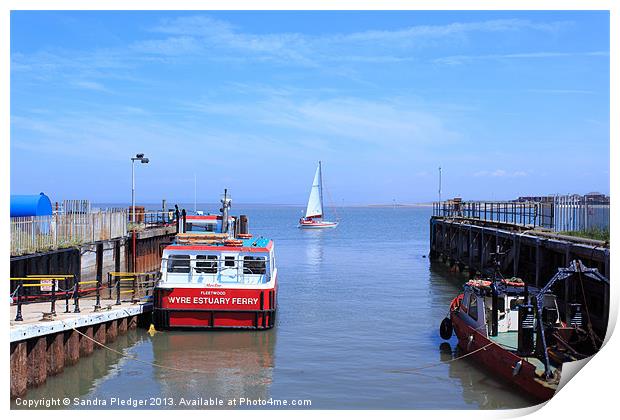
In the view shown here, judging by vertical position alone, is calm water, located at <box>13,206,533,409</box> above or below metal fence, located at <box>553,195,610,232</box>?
below

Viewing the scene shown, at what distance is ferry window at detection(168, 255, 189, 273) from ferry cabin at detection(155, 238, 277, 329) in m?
0.05

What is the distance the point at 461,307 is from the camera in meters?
23.6

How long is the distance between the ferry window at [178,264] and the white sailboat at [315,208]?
95159mm

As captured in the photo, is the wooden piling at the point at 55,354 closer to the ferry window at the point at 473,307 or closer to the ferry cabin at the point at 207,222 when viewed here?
the ferry window at the point at 473,307

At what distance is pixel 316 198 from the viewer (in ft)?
409

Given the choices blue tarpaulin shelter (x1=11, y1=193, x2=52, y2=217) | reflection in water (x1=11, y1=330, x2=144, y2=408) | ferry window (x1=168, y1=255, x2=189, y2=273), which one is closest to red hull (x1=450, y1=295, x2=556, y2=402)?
ferry window (x1=168, y1=255, x2=189, y2=273)

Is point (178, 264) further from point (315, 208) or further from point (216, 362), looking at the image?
point (315, 208)

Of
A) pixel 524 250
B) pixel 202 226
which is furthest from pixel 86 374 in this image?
pixel 524 250

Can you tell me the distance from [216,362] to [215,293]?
310cm

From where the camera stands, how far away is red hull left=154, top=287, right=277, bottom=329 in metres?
23.9

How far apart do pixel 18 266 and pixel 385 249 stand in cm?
5151

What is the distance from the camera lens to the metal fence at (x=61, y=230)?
24.0 meters

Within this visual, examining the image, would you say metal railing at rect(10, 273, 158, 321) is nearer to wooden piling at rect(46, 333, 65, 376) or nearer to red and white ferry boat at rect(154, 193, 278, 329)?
wooden piling at rect(46, 333, 65, 376)

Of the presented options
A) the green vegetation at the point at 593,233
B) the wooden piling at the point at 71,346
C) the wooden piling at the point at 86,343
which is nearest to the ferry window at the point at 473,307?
the green vegetation at the point at 593,233
